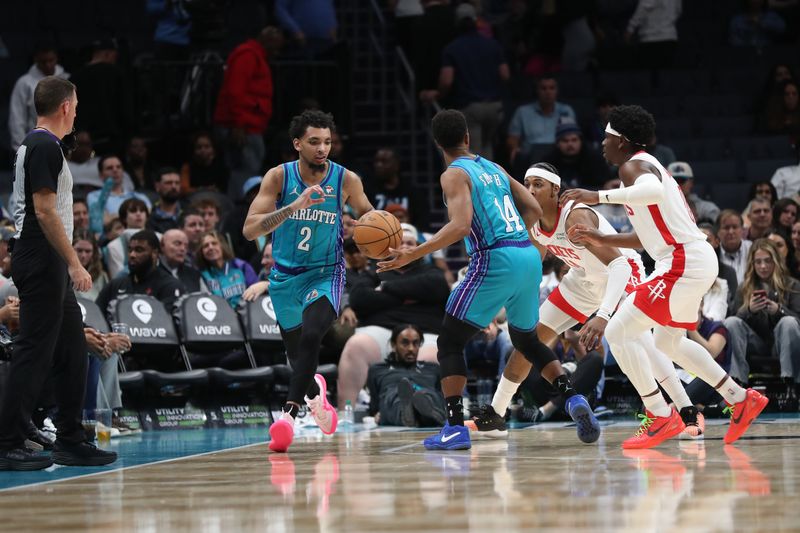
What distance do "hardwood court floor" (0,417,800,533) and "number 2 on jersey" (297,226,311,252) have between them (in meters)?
1.24

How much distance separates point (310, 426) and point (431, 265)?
2007 millimetres

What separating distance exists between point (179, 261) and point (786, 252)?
5.22 meters

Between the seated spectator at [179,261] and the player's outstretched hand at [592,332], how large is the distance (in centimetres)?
468

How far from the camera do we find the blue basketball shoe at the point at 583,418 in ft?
23.8

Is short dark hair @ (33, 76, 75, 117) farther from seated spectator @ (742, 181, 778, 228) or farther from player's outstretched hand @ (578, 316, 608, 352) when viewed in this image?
seated spectator @ (742, 181, 778, 228)

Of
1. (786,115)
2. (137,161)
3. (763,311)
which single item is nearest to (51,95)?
(763,311)

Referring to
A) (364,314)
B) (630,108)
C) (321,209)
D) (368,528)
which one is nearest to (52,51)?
(364,314)

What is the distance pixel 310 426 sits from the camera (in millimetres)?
10266

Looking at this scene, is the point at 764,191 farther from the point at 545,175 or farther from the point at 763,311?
the point at 545,175

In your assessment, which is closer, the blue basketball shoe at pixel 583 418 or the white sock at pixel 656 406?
the blue basketball shoe at pixel 583 418

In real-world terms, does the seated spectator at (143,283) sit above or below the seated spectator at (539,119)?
below

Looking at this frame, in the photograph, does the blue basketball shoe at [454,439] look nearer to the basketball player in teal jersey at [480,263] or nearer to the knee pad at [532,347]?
the basketball player in teal jersey at [480,263]

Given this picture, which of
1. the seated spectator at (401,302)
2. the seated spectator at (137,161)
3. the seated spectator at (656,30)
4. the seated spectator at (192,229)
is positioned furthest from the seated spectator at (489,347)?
the seated spectator at (656,30)

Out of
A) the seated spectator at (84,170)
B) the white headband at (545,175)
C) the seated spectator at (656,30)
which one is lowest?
the white headband at (545,175)
